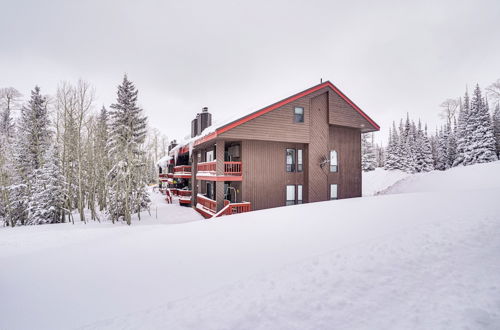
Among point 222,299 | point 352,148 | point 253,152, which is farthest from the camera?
point 352,148

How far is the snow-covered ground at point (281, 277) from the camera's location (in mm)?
3297

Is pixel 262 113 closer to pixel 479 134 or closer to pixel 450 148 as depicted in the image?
pixel 479 134

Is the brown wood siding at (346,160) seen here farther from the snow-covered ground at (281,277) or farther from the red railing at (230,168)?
the snow-covered ground at (281,277)

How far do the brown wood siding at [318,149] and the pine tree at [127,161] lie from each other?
499 inches

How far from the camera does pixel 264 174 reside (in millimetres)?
14906

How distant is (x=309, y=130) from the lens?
50.5 feet

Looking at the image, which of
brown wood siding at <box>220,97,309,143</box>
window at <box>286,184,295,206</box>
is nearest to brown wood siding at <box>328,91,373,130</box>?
brown wood siding at <box>220,97,309,143</box>

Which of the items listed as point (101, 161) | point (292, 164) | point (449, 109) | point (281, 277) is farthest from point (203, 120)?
point (449, 109)

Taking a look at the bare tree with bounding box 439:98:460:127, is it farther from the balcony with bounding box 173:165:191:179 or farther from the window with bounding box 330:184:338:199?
A: the balcony with bounding box 173:165:191:179

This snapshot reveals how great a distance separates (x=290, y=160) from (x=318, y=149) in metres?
2.28
